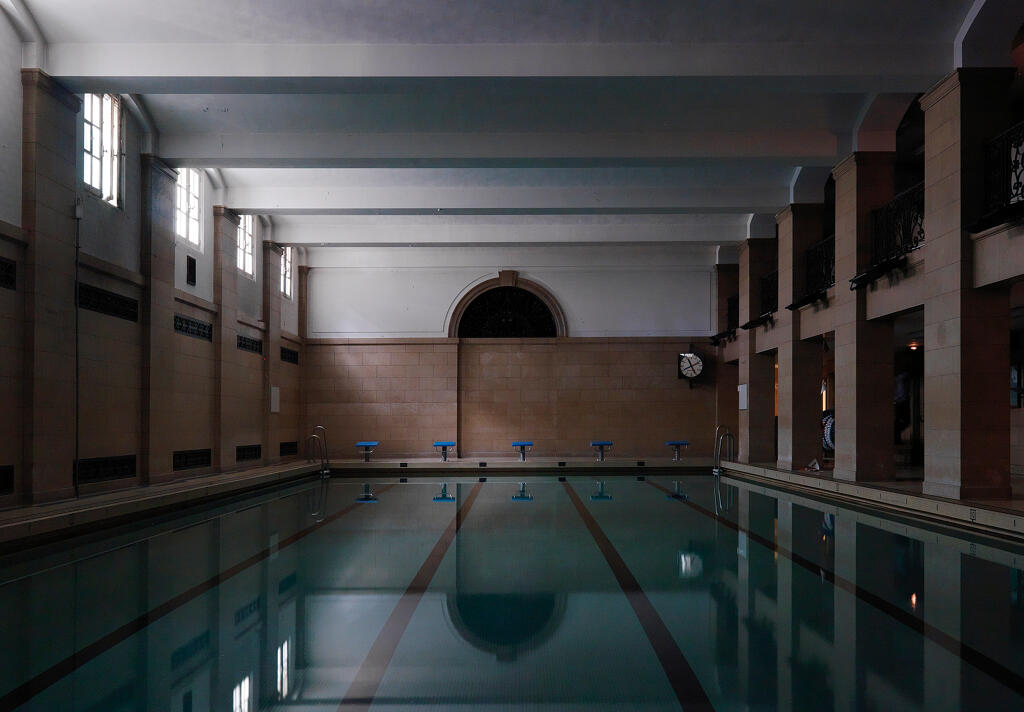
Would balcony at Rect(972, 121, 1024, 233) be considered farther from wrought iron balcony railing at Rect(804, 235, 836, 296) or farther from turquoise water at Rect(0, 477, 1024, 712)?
wrought iron balcony railing at Rect(804, 235, 836, 296)

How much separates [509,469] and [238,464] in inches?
193

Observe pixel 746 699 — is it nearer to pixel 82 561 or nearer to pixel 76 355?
pixel 82 561

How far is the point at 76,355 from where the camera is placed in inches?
328

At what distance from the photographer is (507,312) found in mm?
17266

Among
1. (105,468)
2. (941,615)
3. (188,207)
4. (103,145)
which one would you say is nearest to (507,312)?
(188,207)

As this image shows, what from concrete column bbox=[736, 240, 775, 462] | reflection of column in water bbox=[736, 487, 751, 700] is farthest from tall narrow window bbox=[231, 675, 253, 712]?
concrete column bbox=[736, 240, 775, 462]

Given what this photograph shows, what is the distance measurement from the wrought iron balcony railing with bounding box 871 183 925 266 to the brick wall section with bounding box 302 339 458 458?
9290 mm

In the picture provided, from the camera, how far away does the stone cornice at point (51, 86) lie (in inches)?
305

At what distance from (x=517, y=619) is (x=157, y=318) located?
8055 millimetres

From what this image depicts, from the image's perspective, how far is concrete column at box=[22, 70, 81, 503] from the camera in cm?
760

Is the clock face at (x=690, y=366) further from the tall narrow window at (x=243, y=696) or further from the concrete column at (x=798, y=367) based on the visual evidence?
the tall narrow window at (x=243, y=696)


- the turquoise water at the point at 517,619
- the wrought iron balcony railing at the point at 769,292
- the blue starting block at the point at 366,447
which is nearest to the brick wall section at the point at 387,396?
the blue starting block at the point at 366,447

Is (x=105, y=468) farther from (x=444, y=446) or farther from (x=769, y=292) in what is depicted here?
(x=769, y=292)

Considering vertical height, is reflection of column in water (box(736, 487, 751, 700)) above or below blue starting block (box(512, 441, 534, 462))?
above
